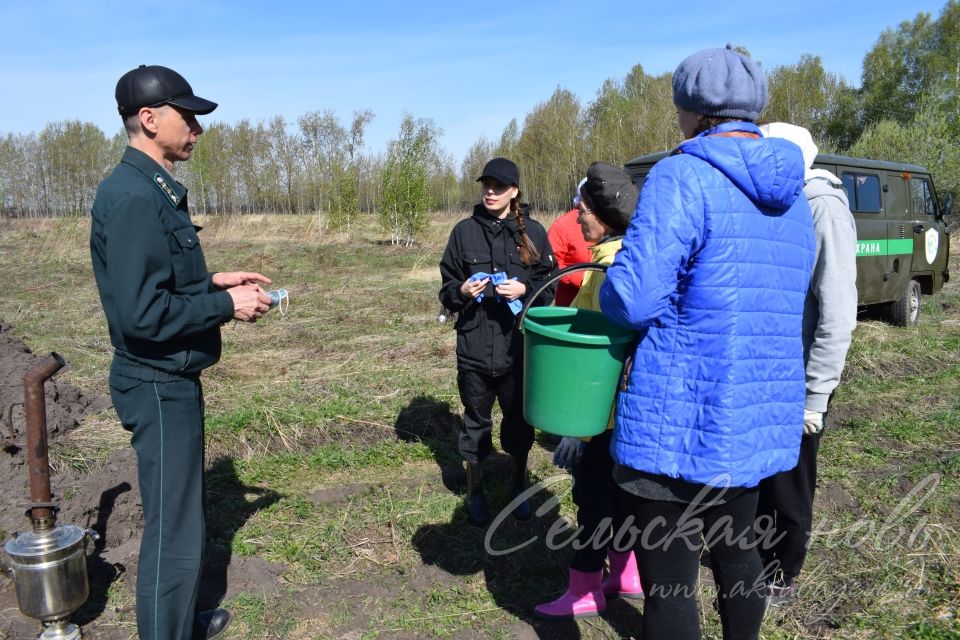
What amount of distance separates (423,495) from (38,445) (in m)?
2.10

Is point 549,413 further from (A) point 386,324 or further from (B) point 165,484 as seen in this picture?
(A) point 386,324

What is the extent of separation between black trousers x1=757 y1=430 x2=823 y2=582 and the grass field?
23 centimetres

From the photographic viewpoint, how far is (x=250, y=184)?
3916cm

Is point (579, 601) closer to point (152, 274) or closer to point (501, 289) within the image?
point (501, 289)

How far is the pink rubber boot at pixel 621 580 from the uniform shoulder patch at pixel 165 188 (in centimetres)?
227

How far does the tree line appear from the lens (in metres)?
28.7

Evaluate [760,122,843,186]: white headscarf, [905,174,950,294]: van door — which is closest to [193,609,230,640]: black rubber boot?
[760,122,843,186]: white headscarf

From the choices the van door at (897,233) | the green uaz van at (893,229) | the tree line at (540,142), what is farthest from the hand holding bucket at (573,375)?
the tree line at (540,142)

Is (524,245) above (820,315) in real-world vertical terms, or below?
above

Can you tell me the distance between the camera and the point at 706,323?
1.76 metres

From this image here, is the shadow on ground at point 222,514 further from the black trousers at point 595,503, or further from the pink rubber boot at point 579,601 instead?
the black trousers at point 595,503

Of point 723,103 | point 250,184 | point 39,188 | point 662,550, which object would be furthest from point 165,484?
point 39,188

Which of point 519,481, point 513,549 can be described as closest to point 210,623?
point 513,549

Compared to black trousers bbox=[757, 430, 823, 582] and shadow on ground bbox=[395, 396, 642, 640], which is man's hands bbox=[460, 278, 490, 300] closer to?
shadow on ground bbox=[395, 396, 642, 640]
